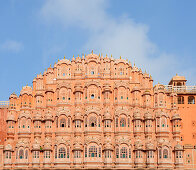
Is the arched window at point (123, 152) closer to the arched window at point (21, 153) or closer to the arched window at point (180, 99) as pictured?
the arched window at point (180, 99)

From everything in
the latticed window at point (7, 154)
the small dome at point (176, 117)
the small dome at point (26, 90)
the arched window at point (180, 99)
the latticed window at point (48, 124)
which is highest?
the small dome at point (26, 90)

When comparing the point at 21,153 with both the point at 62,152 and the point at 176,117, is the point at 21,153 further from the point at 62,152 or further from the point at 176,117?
the point at 176,117

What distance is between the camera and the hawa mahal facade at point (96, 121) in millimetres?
48125

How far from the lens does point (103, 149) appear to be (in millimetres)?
48156

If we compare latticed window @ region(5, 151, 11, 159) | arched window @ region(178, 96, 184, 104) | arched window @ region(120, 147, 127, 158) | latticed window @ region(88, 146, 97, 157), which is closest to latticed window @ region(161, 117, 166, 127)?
arched window @ region(178, 96, 184, 104)

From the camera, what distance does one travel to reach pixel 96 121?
163ft

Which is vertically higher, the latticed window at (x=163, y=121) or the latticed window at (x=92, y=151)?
the latticed window at (x=163, y=121)

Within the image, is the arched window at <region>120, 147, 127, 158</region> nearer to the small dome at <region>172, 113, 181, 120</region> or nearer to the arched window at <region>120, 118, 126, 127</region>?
the arched window at <region>120, 118, 126, 127</region>

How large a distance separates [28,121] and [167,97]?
20.4 m

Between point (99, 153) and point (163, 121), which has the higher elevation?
point (163, 121)

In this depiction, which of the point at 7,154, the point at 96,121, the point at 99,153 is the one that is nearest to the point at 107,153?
the point at 99,153

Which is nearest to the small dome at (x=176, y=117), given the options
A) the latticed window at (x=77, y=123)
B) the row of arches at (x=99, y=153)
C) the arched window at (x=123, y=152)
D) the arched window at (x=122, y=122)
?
the row of arches at (x=99, y=153)

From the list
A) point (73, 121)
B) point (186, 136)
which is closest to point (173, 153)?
point (186, 136)

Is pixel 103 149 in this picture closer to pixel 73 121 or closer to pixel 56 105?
pixel 73 121
